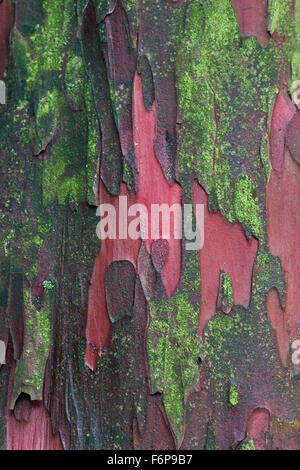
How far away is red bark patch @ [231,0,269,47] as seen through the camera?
0.74 meters

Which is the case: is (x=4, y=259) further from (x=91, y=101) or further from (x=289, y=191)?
(x=289, y=191)

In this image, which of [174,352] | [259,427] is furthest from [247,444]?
[174,352]

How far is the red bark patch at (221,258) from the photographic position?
0.73 meters

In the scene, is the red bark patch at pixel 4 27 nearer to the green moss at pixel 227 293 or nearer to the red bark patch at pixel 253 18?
the red bark patch at pixel 253 18

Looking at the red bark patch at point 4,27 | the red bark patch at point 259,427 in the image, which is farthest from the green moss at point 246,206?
the red bark patch at point 4,27

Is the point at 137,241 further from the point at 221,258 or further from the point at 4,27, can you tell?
the point at 4,27

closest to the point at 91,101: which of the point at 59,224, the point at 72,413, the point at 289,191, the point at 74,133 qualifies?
the point at 74,133

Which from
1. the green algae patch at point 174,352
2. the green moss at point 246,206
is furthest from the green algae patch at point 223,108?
the green algae patch at point 174,352

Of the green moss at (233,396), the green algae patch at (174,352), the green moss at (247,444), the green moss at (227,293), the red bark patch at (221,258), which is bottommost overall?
the green moss at (247,444)

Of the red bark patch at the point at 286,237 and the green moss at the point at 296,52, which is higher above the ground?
the green moss at the point at 296,52

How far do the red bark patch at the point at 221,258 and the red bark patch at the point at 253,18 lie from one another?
21cm

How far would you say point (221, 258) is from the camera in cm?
74

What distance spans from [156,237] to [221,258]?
0.29 feet

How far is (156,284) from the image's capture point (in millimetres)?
729
